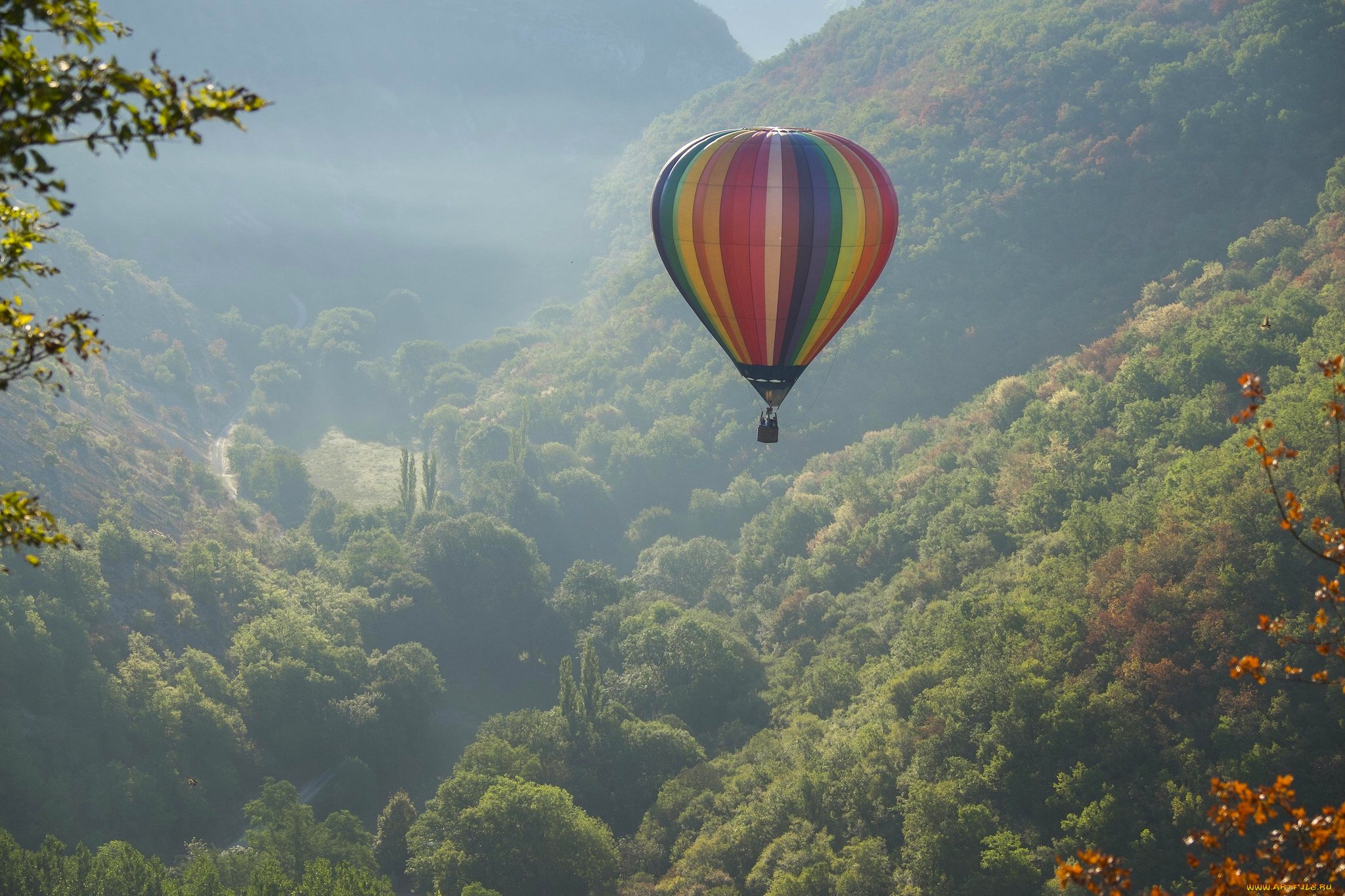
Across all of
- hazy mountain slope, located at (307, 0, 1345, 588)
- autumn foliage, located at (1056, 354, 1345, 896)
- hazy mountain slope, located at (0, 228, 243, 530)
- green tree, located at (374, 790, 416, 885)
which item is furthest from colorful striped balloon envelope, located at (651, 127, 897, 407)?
hazy mountain slope, located at (307, 0, 1345, 588)

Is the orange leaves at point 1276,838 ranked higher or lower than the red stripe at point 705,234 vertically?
lower

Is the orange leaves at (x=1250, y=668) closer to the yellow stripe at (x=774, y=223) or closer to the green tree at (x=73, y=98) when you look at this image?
the green tree at (x=73, y=98)

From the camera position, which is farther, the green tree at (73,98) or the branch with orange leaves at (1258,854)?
the branch with orange leaves at (1258,854)

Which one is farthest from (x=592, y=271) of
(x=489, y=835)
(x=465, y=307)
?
(x=489, y=835)

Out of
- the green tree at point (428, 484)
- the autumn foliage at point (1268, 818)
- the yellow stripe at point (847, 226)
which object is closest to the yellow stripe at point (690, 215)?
the yellow stripe at point (847, 226)

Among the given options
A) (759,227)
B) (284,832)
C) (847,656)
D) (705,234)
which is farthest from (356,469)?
(759,227)

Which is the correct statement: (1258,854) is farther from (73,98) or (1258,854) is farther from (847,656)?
(847,656)

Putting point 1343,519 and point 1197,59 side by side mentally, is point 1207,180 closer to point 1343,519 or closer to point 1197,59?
point 1197,59
